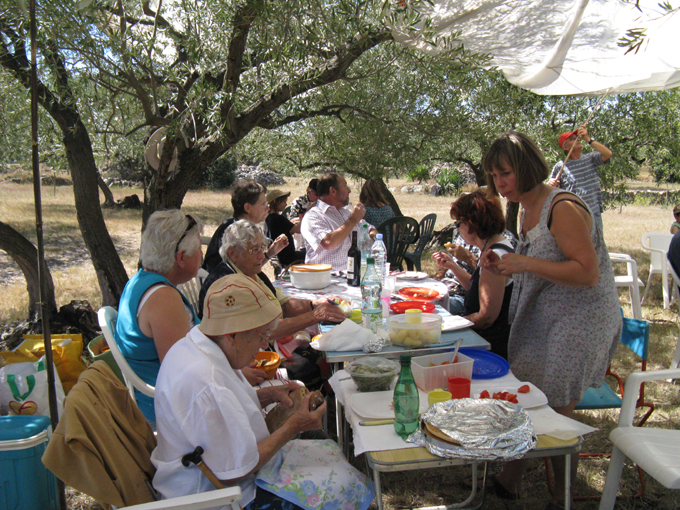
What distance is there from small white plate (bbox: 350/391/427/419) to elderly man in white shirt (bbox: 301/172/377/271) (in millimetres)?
2582

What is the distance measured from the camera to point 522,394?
72.6 inches

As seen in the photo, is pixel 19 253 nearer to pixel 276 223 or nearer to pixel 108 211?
pixel 276 223

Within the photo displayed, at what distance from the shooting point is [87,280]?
25.6 feet

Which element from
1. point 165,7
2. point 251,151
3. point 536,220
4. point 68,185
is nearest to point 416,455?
point 536,220

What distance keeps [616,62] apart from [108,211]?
15792 mm

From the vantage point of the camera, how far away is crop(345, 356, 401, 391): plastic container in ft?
6.23

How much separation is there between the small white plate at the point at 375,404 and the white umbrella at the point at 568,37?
2.12 metres

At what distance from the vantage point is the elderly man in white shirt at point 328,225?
4.45m

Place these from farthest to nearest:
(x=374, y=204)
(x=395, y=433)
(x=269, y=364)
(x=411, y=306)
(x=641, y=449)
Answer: (x=374, y=204), (x=411, y=306), (x=269, y=364), (x=641, y=449), (x=395, y=433)

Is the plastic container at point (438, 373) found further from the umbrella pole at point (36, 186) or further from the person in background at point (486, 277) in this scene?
the umbrella pole at point (36, 186)

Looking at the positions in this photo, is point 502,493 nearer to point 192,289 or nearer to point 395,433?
point 395,433

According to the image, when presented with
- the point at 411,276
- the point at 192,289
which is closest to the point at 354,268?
the point at 411,276

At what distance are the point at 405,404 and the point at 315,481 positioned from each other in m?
0.45

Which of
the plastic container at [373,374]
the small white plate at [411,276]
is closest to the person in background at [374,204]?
the small white plate at [411,276]
